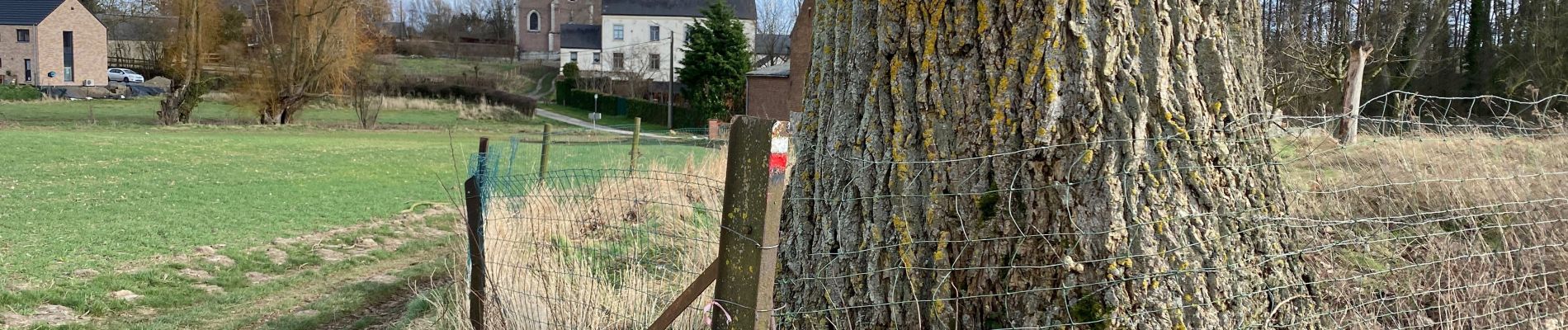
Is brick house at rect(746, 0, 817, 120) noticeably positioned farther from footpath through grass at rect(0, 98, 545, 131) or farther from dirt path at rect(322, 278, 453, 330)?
dirt path at rect(322, 278, 453, 330)

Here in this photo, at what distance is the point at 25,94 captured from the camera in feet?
177

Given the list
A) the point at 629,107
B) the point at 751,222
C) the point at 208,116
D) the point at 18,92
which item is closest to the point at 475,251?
the point at 751,222

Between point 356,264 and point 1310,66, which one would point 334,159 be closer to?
point 356,264

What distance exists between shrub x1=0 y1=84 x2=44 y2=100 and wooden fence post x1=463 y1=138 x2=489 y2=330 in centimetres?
5939

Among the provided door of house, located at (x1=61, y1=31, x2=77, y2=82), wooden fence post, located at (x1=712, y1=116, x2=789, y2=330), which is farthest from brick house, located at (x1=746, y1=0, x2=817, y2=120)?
door of house, located at (x1=61, y1=31, x2=77, y2=82)

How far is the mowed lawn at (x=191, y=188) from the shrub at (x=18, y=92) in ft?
105

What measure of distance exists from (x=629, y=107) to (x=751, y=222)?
182 ft

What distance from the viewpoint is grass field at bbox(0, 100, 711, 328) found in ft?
27.3

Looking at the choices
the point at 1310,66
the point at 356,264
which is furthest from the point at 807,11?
the point at 356,264

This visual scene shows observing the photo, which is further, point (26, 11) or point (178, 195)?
point (26, 11)

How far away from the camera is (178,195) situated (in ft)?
45.3

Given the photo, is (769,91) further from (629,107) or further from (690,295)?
(690,295)

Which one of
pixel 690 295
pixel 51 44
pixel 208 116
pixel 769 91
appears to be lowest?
pixel 208 116

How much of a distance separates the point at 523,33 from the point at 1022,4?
99.3m
